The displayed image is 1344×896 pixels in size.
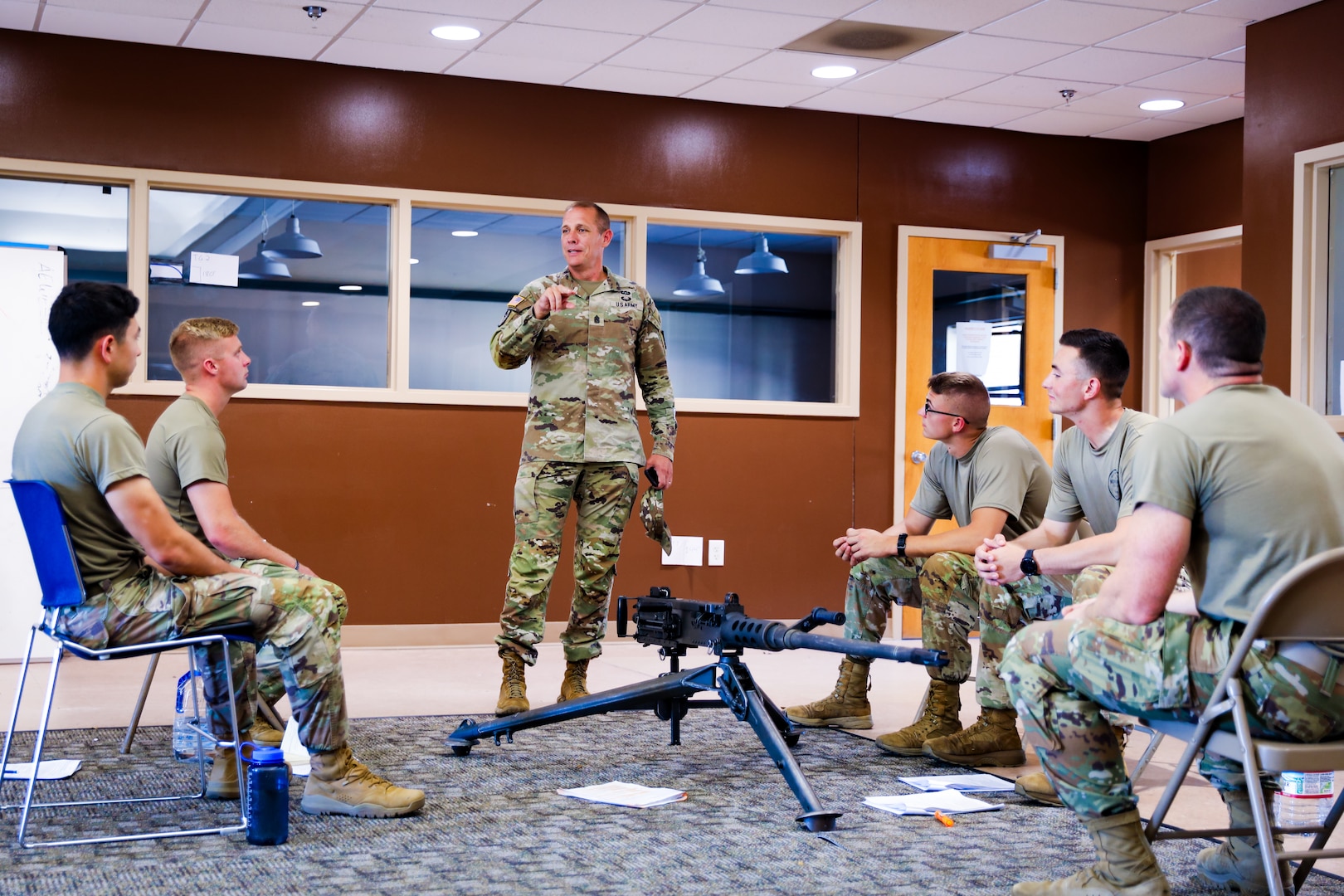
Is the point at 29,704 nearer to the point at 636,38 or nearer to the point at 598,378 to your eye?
the point at 598,378

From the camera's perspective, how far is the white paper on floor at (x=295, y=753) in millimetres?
3332

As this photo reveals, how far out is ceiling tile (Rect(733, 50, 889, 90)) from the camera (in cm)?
578

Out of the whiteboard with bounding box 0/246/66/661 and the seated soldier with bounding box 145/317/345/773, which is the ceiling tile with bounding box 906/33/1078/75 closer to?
the seated soldier with bounding box 145/317/345/773

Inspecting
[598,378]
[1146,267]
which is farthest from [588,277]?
[1146,267]

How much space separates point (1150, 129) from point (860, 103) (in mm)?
1664

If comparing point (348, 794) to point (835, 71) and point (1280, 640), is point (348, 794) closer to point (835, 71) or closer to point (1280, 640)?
point (1280, 640)

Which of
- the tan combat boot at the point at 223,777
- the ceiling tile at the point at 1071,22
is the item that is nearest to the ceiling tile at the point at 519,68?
the ceiling tile at the point at 1071,22

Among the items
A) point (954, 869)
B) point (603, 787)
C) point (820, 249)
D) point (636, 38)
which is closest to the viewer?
point (954, 869)

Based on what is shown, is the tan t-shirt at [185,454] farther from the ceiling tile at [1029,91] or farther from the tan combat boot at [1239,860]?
the ceiling tile at [1029,91]

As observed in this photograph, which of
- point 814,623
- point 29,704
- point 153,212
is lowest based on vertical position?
point 29,704

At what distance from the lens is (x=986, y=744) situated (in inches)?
142

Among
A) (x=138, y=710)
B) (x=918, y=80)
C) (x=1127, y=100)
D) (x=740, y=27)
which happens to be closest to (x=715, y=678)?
(x=138, y=710)

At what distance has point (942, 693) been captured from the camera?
375 cm

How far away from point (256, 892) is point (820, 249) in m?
5.08
